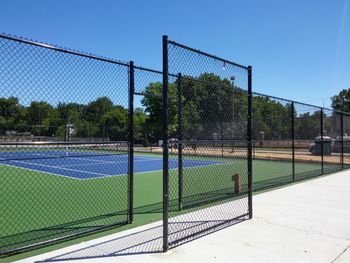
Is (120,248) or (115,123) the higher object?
(115,123)

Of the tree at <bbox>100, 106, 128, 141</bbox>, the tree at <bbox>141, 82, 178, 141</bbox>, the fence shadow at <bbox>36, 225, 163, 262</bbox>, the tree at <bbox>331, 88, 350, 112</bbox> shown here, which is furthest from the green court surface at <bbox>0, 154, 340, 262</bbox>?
the tree at <bbox>331, 88, 350, 112</bbox>

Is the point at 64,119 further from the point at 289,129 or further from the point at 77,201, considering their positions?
the point at 289,129

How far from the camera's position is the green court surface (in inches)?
238

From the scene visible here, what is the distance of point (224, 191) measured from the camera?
33.0ft

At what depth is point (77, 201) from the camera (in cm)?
860

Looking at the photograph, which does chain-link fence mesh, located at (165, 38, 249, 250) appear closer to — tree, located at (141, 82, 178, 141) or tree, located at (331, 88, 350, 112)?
tree, located at (141, 82, 178, 141)

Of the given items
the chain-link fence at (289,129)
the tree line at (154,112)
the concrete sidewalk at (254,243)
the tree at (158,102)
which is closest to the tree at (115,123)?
the tree line at (154,112)

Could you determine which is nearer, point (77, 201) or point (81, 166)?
point (77, 201)

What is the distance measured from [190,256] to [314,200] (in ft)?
Answer: 16.7

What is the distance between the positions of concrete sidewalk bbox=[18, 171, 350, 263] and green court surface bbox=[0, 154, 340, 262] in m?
0.76

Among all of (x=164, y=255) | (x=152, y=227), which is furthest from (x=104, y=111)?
(x=164, y=255)

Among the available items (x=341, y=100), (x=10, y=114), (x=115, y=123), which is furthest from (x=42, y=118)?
(x=341, y=100)

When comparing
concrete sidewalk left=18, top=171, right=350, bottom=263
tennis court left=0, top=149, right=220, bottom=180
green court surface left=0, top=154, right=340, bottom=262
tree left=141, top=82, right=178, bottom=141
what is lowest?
concrete sidewalk left=18, top=171, right=350, bottom=263

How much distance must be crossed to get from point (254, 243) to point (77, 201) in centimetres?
471
